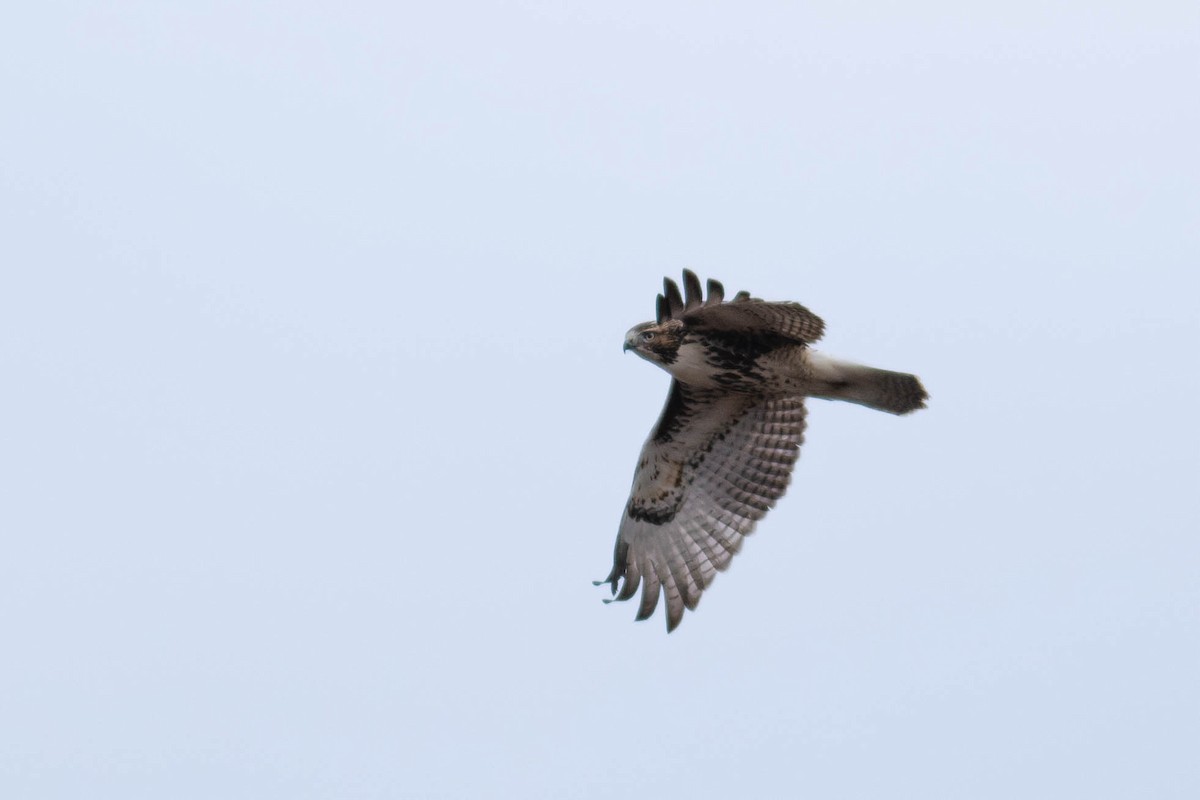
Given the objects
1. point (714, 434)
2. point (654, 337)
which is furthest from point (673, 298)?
point (714, 434)

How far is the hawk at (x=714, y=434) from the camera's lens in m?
10.7

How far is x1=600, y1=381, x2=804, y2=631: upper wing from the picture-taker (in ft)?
37.9

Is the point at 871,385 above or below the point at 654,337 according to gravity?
below

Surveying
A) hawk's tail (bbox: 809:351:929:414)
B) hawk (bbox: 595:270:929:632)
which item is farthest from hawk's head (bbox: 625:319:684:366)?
hawk's tail (bbox: 809:351:929:414)

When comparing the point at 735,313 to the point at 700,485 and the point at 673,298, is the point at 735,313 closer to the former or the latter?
the point at 673,298

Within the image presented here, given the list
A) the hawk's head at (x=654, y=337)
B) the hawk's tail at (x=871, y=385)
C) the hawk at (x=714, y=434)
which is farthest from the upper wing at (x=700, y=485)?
the hawk's head at (x=654, y=337)

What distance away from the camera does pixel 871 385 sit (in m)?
10.8

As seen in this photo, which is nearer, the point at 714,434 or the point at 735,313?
the point at 735,313

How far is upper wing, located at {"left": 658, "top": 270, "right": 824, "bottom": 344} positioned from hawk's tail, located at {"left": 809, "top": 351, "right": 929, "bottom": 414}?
8.9 inches

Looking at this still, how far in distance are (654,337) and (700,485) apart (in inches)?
60.1

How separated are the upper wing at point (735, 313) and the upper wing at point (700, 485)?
0.85 meters

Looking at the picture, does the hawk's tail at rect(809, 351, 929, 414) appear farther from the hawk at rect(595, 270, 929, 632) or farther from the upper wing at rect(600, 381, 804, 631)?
the upper wing at rect(600, 381, 804, 631)

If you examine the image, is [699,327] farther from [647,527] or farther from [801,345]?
[647,527]

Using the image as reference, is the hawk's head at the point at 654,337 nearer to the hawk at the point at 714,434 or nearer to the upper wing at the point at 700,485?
the hawk at the point at 714,434
